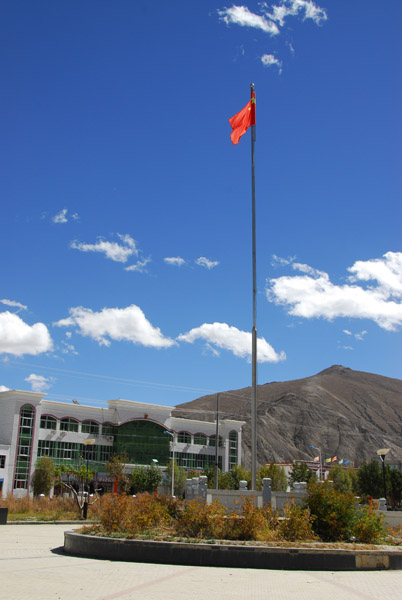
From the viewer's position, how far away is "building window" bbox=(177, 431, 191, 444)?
272 feet

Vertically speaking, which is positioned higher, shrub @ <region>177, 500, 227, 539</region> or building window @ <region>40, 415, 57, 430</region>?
building window @ <region>40, 415, 57, 430</region>

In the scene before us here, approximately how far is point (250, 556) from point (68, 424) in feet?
202

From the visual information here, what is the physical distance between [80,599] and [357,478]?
8035 centimetres

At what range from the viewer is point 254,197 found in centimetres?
2289

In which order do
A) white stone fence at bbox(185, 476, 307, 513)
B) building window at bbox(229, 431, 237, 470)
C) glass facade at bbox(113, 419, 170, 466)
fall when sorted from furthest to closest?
building window at bbox(229, 431, 237, 470), glass facade at bbox(113, 419, 170, 466), white stone fence at bbox(185, 476, 307, 513)

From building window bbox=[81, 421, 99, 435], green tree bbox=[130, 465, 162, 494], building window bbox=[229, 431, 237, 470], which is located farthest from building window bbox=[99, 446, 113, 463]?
building window bbox=[229, 431, 237, 470]

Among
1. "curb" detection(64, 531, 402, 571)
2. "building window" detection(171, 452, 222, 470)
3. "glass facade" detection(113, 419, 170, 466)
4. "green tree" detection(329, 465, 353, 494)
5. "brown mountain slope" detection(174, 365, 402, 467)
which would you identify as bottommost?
"curb" detection(64, 531, 402, 571)

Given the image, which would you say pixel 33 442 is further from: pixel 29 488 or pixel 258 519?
pixel 258 519

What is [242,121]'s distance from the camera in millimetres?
23656

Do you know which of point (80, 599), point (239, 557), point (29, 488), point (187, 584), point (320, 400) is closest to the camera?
point (80, 599)

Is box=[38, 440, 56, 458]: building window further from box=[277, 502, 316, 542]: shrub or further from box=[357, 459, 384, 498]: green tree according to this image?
box=[277, 502, 316, 542]: shrub

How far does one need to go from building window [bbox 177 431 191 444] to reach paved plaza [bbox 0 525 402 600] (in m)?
70.1

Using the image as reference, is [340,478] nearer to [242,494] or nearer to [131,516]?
[242,494]

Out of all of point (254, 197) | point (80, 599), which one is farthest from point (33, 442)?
point (80, 599)
